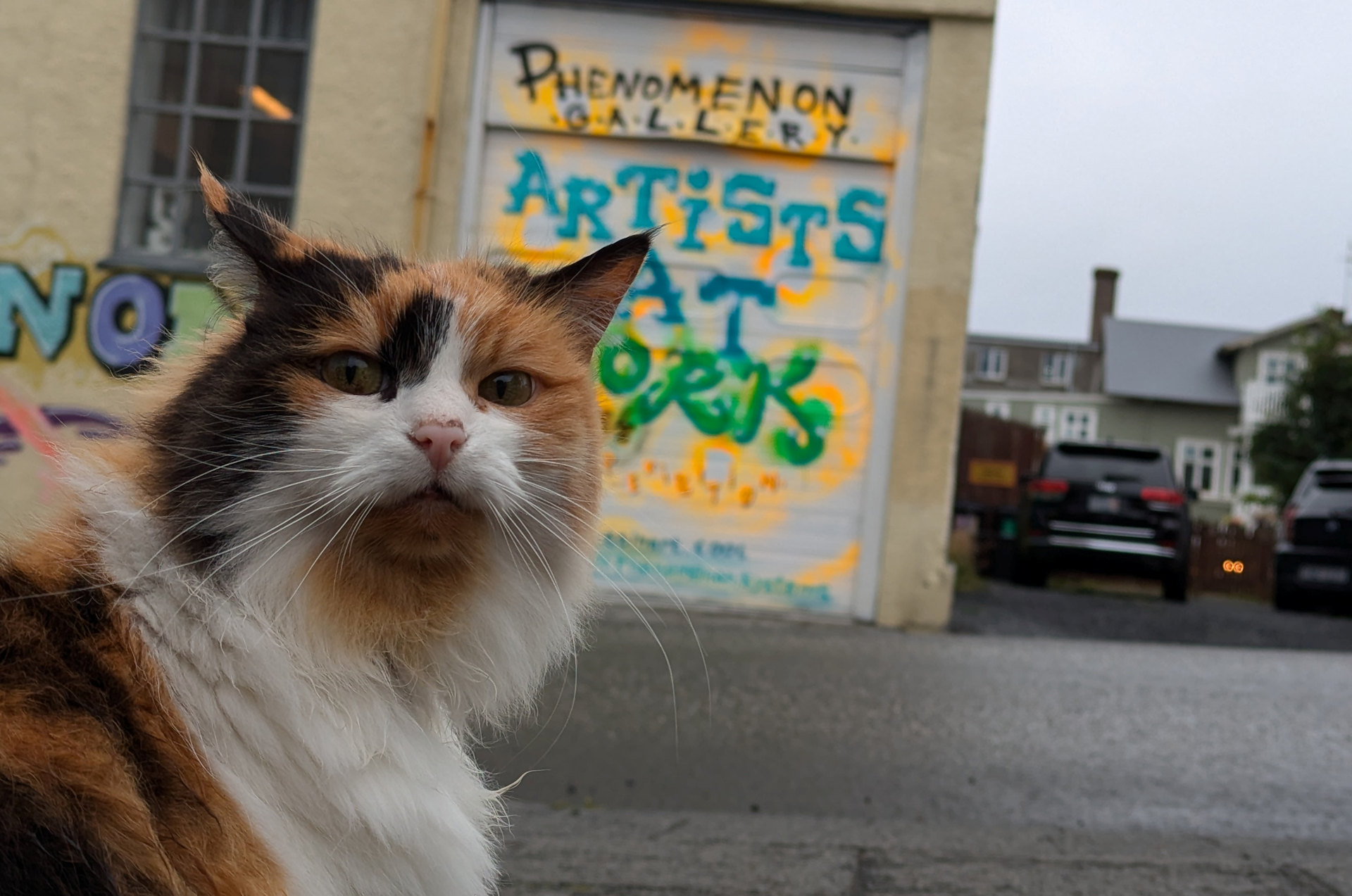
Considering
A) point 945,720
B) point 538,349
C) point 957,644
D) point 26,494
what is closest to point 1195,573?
point 957,644

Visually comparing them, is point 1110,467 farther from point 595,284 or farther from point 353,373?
point 353,373

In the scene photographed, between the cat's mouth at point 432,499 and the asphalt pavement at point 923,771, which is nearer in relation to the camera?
the cat's mouth at point 432,499

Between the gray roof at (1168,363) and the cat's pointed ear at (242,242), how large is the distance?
44479 millimetres

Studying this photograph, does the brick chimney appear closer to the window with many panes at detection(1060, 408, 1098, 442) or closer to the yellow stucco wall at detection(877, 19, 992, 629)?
the window with many panes at detection(1060, 408, 1098, 442)

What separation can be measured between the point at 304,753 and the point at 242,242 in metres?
0.67

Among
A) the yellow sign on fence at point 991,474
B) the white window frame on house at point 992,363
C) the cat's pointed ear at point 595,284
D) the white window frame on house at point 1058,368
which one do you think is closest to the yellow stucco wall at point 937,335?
the cat's pointed ear at point 595,284

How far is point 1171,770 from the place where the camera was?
392 centimetres

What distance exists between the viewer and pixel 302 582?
1.31 meters

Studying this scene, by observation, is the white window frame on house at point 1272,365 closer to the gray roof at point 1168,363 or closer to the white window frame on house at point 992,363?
the gray roof at point 1168,363

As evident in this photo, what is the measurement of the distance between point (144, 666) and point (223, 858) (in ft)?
0.82

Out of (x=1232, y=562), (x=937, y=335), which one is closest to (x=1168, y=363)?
(x=1232, y=562)

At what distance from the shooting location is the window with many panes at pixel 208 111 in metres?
7.14

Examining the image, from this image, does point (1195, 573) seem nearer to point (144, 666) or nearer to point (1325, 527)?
point (1325, 527)

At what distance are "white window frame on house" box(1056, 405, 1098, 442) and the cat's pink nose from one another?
44.3 metres
